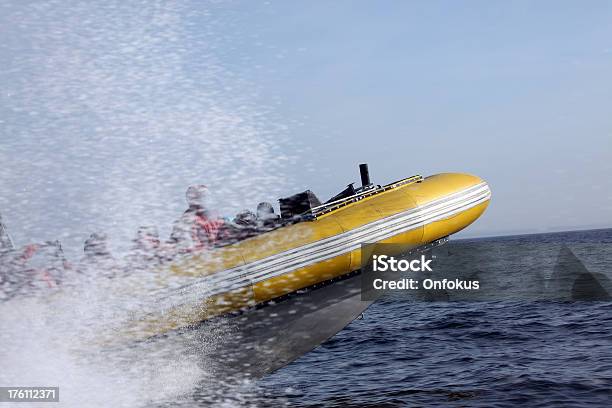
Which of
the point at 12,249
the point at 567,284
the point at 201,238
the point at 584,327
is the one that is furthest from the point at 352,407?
the point at 567,284

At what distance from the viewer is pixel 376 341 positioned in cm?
1073

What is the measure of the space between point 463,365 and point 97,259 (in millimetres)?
4763

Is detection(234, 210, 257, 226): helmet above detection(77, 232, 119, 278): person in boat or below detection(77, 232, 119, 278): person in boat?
above

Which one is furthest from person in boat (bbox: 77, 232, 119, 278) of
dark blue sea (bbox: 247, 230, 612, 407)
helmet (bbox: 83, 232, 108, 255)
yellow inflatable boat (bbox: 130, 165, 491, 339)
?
dark blue sea (bbox: 247, 230, 612, 407)

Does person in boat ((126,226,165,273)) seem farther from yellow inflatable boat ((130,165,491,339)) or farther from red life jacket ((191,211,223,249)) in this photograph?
red life jacket ((191,211,223,249))

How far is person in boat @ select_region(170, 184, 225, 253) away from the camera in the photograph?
610cm

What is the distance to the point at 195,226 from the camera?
620 cm

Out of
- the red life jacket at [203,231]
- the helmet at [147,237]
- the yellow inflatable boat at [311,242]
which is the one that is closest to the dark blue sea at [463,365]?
the yellow inflatable boat at [311,242]

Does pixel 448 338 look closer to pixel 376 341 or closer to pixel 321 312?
pixel 376 341

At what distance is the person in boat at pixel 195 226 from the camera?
20.0 ft

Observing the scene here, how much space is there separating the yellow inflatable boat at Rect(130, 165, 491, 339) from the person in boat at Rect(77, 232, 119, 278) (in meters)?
0.57

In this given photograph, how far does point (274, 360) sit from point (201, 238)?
1.70 meters

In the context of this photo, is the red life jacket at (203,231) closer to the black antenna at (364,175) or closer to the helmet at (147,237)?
the helmet at (147,237)

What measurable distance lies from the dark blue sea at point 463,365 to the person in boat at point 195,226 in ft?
6.66
